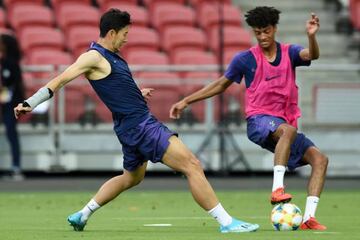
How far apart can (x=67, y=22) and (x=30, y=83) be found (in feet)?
11.1

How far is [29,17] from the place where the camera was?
25953mm

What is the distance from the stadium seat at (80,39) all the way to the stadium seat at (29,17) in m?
0.73

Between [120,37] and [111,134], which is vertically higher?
[120,37]

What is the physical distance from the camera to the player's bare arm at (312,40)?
12.8m

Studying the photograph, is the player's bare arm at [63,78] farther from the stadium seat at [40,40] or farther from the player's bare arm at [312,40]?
the stadium seat at [40,40]

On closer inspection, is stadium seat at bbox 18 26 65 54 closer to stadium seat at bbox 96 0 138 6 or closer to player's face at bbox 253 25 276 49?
stadium seat at bbox 96 0 138 6

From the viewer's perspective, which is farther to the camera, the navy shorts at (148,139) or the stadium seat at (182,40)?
the stadium seat at (182,40)

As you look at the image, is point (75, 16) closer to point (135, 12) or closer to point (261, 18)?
point (135, 12)

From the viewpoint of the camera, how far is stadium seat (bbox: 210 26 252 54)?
2581 cm

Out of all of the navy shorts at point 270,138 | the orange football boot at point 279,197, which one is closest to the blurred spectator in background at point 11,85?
the navy shorts at point 270,138

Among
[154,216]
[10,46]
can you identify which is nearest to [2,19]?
[10,46]

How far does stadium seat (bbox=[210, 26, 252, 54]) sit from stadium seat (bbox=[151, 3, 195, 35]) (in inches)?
26.0

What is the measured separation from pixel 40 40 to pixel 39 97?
13.4m

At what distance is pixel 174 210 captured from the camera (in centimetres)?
1661
